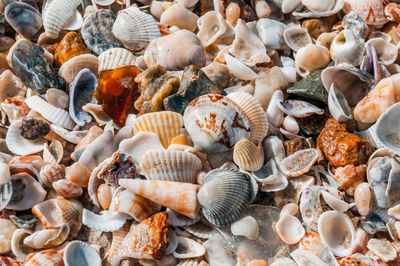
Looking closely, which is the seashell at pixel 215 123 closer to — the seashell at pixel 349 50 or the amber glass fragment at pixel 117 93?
the amber glass fragment at pixel 117 93

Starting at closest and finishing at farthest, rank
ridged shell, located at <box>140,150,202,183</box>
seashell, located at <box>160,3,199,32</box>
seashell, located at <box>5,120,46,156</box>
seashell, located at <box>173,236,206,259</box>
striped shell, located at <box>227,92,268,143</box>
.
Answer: seashell, located at <box>173,236,206,259</box>, ridged shell, located at <box>140,150,202,183</box>, striped shell, located at <box>227,92,268,143</box>, seashell, located at <box>5,120,46,156</box>, seashell, located at <box>160,3,199,32</box>

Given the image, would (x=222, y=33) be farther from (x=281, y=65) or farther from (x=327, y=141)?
(x=327, y=141)

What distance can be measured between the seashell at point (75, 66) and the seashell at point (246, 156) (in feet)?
4.32

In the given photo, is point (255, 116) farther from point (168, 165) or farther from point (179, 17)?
point (179, 17)

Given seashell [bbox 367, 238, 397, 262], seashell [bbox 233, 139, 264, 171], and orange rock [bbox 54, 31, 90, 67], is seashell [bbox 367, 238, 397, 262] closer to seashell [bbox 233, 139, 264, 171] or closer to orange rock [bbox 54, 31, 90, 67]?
seashell [bbox 233, 139, 264, 171]

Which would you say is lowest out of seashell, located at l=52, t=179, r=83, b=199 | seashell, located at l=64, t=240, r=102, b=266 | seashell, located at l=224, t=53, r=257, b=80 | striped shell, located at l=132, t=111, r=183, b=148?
seashell, located at l=64, t=240, r=102, b=266

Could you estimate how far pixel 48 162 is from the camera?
8.46 feet

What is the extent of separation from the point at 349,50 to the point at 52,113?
2.07 metres

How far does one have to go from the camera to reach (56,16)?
3.09 meters

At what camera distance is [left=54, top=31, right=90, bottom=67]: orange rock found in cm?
296

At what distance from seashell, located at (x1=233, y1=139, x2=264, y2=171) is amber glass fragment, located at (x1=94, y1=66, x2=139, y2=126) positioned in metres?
0.87

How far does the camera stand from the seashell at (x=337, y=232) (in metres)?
2.11

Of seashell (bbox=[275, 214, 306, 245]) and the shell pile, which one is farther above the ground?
the shell pile

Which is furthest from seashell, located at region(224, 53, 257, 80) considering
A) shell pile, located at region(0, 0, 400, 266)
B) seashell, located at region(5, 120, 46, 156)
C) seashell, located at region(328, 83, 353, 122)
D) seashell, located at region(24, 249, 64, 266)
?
seashell, located at region(24, 249, 64, 266)
